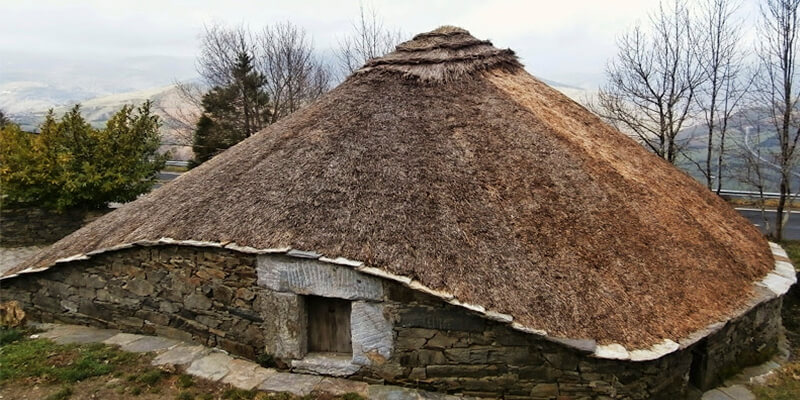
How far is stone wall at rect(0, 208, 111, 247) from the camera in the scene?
13734mm

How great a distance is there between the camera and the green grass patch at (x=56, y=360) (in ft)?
21.3

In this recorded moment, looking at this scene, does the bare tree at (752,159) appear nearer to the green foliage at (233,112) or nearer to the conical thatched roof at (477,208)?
→ the conical thatched roof at (477,208)

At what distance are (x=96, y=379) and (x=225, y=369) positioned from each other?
5.49ft

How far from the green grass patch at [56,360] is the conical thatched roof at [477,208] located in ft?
5.81

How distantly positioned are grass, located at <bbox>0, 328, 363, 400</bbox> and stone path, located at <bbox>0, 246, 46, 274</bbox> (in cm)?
608

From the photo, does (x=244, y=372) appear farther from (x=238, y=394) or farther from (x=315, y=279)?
(x=315, y=279)

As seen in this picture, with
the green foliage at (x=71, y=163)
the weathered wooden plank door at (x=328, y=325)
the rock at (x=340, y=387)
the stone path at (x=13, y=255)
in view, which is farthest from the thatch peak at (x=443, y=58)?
the stone path at (x=13, y=255)

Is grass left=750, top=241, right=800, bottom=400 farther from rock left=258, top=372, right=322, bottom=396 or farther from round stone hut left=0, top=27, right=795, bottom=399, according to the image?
rock left=258, top=372, right=322, bottom=396

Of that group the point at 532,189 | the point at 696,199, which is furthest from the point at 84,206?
the point at 696,199

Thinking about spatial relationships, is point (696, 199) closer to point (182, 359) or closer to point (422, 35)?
point (422, 35)

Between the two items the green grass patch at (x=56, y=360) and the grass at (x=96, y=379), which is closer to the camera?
the grass at (x=96, y=379)

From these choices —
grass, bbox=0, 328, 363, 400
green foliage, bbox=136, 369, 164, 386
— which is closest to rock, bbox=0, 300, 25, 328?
grass, bbox=0, 328, 363, 400

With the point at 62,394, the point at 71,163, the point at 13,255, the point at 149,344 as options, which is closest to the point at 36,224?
the point at 13,255

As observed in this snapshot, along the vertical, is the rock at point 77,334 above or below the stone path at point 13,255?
below
